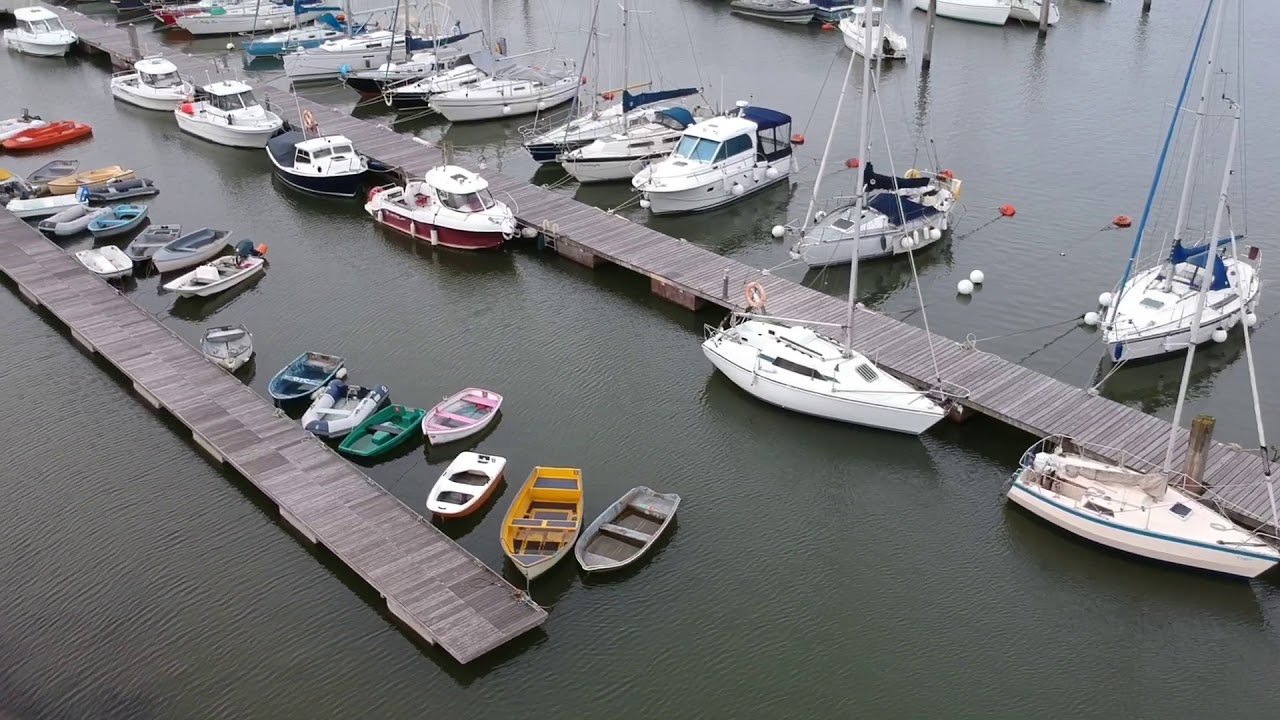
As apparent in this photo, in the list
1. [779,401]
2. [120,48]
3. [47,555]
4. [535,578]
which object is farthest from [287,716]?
[120,48]

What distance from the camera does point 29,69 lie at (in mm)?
74000

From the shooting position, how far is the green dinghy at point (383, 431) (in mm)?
34375

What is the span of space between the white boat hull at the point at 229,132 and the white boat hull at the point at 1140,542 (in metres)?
44.8

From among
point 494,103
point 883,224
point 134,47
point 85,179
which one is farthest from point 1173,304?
point 134,47

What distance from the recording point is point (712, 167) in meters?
51.5

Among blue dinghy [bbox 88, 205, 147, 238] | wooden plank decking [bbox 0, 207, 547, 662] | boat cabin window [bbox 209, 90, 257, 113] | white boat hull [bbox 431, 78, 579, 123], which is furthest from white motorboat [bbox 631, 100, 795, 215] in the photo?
blue dinghy [bbox 88, 205, 147, 238]

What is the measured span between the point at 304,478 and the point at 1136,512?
2373cm

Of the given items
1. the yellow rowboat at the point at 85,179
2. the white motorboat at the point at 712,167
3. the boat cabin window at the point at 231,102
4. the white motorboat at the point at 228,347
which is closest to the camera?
the white motorboat at the point at 228,347

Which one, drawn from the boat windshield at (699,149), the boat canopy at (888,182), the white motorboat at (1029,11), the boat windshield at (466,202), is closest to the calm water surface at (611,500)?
the boat windshield at (466,202)

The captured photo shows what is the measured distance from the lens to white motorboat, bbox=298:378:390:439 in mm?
35094

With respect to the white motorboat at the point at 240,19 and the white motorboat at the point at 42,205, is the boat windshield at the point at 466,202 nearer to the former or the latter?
the white motorboat at the point at 42,205

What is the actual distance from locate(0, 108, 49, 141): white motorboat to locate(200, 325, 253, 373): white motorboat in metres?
29.7

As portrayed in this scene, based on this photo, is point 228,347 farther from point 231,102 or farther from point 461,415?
point 231,102

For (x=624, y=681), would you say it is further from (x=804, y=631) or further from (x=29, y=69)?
(x=29, y=69)
